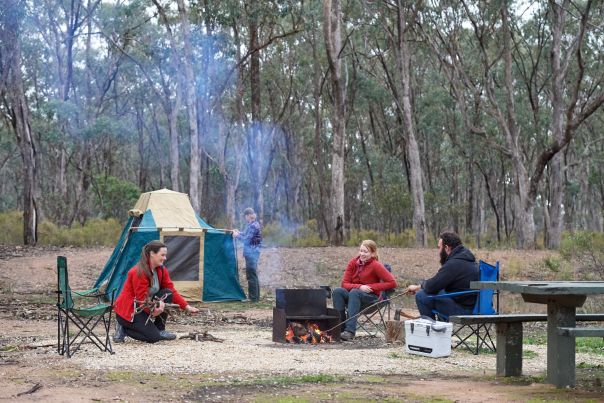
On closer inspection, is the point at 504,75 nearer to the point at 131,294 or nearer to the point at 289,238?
the point at 289,238

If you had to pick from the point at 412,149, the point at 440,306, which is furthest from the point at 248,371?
the point at 412,149

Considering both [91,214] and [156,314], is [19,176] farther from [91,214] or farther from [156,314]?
[156,314]

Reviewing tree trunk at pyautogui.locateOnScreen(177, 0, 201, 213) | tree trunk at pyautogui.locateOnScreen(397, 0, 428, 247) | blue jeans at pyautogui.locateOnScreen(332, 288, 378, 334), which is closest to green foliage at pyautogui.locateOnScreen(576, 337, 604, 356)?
blue jeans at pyautogui.locateOnScreen(332, 288, 378, 334)

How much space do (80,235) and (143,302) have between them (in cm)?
1383

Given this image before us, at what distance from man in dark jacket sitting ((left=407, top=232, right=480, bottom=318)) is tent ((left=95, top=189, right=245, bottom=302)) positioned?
5586 mm

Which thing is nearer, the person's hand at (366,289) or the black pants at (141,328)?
the black pants at (141,328)

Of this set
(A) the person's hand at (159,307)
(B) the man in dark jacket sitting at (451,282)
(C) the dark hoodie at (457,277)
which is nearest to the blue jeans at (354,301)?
(B) the man in dark jacket sitting at (451,282)

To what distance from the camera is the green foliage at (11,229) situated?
21245mm

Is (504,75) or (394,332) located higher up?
(504,75)

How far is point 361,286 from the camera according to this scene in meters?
8.62

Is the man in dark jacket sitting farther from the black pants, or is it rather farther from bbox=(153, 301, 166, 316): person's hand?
the black pants

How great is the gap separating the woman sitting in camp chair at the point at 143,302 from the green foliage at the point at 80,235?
1298cm

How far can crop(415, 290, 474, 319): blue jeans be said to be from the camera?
311 inches

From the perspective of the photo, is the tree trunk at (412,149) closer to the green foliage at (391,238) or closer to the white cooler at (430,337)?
the green foliage at (391,238)
